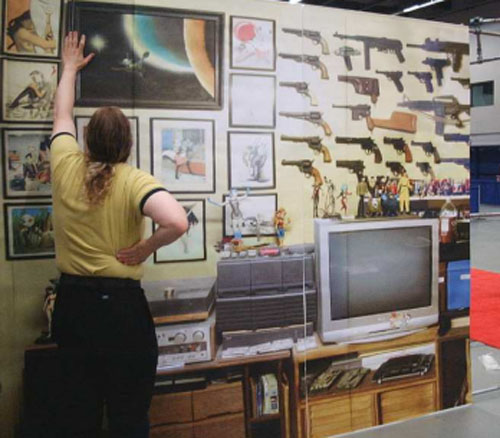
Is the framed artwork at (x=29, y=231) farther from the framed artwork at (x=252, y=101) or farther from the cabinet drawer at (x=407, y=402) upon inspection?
the cabinet drawer at (x=407, y=402)

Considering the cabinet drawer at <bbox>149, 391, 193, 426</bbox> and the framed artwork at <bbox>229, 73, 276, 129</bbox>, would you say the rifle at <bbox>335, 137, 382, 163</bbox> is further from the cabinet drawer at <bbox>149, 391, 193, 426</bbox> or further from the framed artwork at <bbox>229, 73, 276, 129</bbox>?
the cabinet drawer at <bbox>149, 391, 193, 426</bbox>

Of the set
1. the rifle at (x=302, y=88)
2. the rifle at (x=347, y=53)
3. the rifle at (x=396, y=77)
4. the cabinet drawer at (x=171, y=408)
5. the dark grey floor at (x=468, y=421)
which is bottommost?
the dark grey floor at (x=468, y=421)

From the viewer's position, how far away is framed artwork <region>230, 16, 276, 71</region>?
237cm

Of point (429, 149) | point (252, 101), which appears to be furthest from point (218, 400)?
point (429, 149)

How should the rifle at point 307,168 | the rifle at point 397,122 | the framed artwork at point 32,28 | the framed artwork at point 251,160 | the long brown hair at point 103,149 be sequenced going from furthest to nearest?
the rifle at point 397,122 → the rifle at point 307,168 → the framed artwork at point 251,160 → the framed artwork at point 32,28 → the long brown hair at point 103,149

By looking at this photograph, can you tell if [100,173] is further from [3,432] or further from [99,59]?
[3,432]

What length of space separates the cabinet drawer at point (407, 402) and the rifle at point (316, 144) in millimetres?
1238

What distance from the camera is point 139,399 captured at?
1921mm

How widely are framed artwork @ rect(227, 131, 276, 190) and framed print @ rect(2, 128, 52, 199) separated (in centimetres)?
75

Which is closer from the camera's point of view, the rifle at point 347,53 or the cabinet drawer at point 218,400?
the cabinet drawer at point 218,400

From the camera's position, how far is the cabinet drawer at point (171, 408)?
2.35m

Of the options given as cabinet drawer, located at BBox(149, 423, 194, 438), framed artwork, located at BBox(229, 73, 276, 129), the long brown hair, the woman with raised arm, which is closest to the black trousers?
the woman with raised arm

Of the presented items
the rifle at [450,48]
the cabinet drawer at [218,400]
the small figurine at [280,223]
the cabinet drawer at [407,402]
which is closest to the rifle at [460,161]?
the rifle at [450,48]

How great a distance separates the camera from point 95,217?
1844 mm
